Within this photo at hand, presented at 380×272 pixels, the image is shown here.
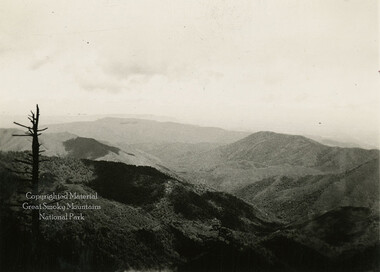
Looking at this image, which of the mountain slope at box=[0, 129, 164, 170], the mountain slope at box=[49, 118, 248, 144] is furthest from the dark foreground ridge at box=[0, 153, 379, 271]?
the mountain slope at box=[49, 118, 248, 144]

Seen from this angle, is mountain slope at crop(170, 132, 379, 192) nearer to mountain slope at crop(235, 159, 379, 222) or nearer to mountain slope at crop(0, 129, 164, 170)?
mountain slope at crop(235, 159, 379, 222)

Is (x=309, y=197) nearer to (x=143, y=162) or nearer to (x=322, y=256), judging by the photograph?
(x=322, y=256)

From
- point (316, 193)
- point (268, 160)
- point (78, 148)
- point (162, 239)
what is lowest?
point (162, 239)

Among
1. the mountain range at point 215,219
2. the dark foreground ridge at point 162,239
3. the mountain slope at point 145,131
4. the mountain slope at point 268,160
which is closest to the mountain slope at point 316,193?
the mountain range at point 215,219

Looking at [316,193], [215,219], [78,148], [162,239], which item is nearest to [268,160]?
[316,193]

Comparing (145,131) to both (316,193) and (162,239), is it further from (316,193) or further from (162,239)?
(162,239)

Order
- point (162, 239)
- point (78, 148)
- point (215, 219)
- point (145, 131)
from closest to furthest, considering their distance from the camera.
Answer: point (162, 239) → point (215, 219) → point (78, 148) → point (145, 131)

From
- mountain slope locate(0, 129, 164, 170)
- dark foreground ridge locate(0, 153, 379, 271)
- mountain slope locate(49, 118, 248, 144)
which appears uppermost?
mountain slope locate(49, 118, 248, 144)

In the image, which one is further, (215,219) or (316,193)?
(316,193)

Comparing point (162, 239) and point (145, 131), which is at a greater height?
point (145, 131)

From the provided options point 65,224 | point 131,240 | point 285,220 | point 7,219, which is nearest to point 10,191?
point 7,219

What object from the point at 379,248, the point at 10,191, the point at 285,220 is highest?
the point at 10,191
